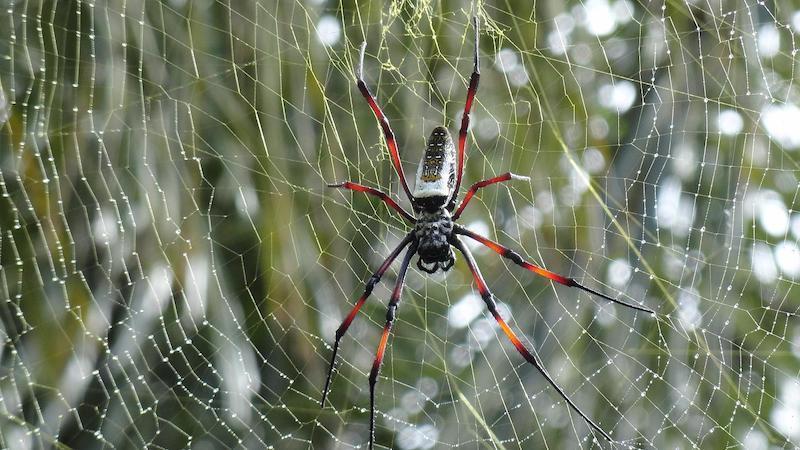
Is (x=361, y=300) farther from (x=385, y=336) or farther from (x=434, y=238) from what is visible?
(x=434, y=238)

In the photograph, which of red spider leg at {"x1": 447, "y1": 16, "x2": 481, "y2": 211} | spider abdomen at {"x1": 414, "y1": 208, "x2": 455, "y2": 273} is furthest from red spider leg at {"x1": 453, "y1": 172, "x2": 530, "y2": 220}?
spider abdomen at {"x1": 414, "y1": 208, "x2": 455, "y2": 273}

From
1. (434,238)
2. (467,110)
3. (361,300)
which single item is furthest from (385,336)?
→ (467,110)

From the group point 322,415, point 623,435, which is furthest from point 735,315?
point 322,415

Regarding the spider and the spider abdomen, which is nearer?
the spider

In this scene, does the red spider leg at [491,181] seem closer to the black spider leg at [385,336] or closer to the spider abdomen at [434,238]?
the spider abdomen at [434,238]

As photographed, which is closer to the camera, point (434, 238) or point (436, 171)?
point (436, 171)

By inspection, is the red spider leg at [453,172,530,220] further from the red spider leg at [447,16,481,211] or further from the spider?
the red spider leg at [447,16,481,211]

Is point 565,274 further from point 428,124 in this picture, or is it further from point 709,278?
point 428,124

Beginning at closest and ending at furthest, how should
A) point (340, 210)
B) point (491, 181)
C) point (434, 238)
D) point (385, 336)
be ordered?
point (491, 181)
point (385, 336)
point (434, 238)
point (340, 210)
